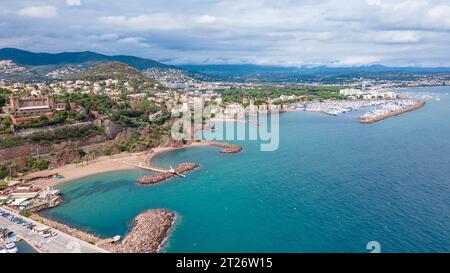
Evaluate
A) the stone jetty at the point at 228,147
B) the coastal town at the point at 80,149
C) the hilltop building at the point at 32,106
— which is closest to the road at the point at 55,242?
the coastal town at the point at 80,149

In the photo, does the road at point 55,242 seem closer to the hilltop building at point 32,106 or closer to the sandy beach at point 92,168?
the sandy beach at point 92,168

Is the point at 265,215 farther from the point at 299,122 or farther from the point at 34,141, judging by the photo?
the point at 299,122

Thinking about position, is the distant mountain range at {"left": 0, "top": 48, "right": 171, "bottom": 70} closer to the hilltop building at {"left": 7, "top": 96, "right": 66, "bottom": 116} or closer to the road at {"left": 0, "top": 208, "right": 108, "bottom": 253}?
the hilltop building at {"left": 7, "top": 96, "right": 66, "bottom": 116}

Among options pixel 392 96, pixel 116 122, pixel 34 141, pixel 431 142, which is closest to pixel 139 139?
pixel 116 122

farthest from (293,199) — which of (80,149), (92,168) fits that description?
(80,149)

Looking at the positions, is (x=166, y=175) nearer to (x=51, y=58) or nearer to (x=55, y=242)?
(x=55, y=242)

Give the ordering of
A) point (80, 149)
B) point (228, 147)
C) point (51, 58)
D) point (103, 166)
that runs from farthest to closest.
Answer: point (51, 58) < point (228, 147) < point (80, 149) < point (103, 166)

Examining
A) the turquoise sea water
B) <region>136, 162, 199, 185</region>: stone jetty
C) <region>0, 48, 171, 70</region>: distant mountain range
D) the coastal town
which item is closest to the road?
the coastal town
